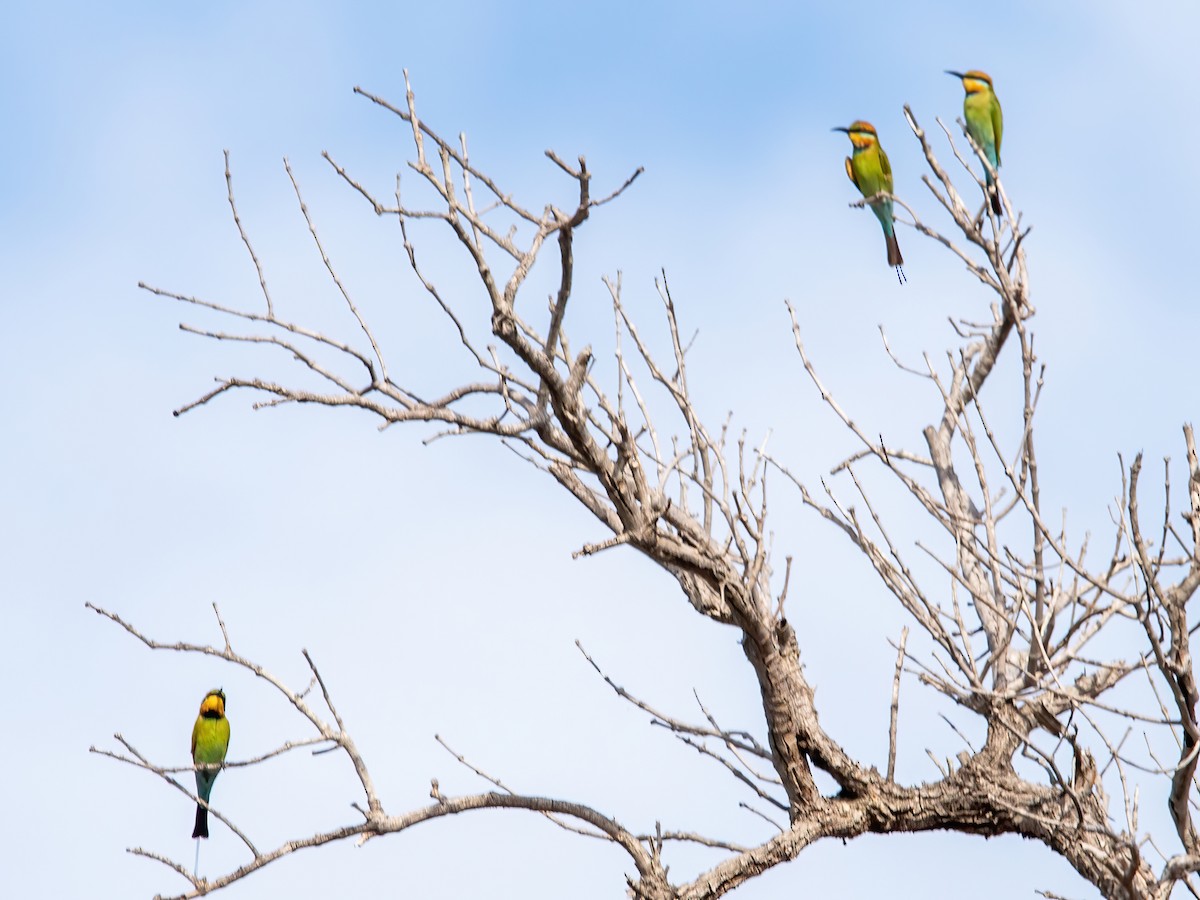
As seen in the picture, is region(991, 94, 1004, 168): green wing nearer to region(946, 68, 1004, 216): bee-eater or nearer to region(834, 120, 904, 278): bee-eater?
region(946, 68, 1004, 216): bee-eater

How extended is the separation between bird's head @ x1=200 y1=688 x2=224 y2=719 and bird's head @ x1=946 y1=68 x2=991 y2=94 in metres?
5.74

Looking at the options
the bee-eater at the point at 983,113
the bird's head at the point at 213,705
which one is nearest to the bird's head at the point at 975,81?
the bee-eater at the point at 983,113

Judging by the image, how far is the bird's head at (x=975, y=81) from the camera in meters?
8.12

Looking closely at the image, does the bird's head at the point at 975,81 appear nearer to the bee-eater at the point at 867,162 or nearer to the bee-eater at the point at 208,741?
the bee-eater at the point at 867,162

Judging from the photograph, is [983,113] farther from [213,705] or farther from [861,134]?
[213,705]

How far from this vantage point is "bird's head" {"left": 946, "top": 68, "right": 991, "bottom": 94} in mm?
8117

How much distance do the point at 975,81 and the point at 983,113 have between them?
0.26 metres

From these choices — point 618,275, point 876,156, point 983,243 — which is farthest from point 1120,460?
point 876,156

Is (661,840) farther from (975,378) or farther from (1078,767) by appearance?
(975,378)

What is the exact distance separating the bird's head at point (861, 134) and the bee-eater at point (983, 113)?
0.57m

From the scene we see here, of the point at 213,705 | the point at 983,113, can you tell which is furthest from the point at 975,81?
the point at 213,705

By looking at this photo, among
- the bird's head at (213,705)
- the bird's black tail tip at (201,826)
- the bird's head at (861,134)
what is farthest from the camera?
the bird's head at (861,134)

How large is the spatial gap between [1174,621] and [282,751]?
2505mm

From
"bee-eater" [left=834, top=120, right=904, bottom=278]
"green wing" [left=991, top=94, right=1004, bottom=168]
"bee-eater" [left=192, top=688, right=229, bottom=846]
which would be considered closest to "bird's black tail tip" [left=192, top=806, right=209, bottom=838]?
"bee-eater" [left=192, top=688, right=229, bottom=846]
